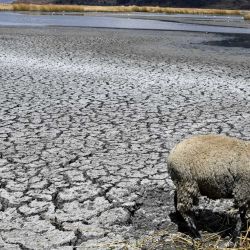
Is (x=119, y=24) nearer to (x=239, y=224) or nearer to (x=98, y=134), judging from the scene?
(x=98, y=134)

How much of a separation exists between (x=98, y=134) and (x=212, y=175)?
3.15 m

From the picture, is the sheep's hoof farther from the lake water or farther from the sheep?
the lake water

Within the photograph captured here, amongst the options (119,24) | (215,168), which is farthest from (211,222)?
(119,24)

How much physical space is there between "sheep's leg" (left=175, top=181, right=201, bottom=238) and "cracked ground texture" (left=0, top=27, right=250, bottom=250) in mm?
308

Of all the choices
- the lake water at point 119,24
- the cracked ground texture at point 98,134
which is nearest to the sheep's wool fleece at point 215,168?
the cracked ground texture at point 98,134

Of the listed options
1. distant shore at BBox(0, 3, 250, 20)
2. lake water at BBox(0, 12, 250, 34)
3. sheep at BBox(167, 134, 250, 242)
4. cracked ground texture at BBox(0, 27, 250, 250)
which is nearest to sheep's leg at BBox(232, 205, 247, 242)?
sheep at BBox(167, 134, 250, 242)

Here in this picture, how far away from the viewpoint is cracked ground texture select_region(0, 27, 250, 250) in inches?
155

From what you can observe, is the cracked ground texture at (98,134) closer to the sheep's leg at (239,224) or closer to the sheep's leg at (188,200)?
the sheep's leg at (188,200)

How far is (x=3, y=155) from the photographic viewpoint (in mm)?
5465

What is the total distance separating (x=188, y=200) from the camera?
11.5ft

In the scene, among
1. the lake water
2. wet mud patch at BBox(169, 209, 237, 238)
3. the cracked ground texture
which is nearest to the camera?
wet mud patch at BBox(169, 209, 237, 238)

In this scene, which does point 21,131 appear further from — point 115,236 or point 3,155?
point 115,236

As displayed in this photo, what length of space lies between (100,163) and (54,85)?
16.8ft

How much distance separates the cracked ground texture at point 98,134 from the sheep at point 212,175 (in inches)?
19.8
